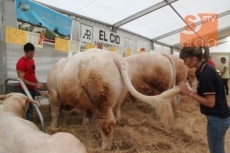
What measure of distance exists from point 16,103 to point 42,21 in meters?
2.41

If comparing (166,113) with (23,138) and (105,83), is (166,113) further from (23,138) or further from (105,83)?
(23,138)

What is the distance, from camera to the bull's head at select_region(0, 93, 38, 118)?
2388 mm

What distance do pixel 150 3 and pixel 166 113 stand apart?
15.1 feet

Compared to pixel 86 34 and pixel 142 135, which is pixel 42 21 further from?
pixel 142 135

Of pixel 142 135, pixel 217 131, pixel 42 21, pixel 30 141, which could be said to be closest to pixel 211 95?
pixel 217 131

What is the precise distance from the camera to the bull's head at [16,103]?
94.0 inches

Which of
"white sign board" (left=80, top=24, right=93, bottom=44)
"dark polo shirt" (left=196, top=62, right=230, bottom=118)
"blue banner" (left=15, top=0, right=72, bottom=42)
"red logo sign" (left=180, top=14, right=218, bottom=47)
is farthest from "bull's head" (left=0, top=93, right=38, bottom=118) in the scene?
Answer: "red logo sign" (left=180, top=14, right=218, bottom=47)

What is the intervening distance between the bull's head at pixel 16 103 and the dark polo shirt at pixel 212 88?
1995 millimetres

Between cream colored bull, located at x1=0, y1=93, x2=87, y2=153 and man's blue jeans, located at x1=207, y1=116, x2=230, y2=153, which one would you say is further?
man's blue jeans, located at x1=207, y1=116, x2=230, y2=153

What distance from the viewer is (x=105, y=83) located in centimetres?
258

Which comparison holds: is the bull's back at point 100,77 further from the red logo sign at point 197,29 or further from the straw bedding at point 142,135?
the red logo sign at point 197,29

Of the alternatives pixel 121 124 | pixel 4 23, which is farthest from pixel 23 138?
pixel 4 23

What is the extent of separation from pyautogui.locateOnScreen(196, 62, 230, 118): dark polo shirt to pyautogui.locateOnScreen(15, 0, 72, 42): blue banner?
3455 mm

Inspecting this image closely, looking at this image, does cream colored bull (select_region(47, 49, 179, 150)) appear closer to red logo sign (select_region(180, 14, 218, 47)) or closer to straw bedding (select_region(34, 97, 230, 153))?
straw bedding (select_region(34, 97, 230, 153))
